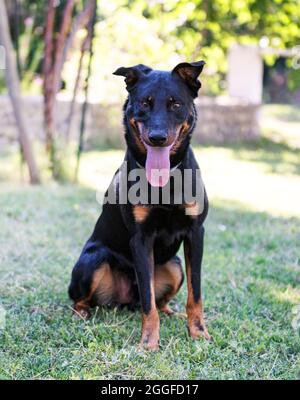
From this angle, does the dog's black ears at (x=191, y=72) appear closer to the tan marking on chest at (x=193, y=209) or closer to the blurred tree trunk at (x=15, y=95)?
the tan marking on chest at (x=193, y=209)

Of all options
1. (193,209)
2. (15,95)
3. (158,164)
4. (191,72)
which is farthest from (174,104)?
(15,95)

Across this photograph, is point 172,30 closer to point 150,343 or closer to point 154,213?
point 154,213

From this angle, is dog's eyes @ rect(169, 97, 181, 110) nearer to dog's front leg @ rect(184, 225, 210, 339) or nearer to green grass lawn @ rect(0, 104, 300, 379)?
dog's front leg @ rect(184, 225, 210, 339)

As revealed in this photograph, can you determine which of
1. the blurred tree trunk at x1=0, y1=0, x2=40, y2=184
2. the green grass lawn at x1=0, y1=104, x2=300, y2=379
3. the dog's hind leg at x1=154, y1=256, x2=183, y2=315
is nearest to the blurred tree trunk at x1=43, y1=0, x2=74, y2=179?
the blurred tree trunk at x1=0, y1=0, x2=40, y2=184

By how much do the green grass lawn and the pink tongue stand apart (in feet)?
2.93

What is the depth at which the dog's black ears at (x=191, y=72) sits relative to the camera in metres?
3.39

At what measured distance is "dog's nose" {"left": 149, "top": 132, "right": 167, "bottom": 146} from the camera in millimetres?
3217

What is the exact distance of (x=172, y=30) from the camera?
11.2 m

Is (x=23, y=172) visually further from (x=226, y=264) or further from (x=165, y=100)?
(x=165, y=100)

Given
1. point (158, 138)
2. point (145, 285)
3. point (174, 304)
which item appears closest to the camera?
point (158, 138)

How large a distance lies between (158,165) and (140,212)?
Result: 29cm

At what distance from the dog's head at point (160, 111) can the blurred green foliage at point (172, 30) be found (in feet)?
21.1

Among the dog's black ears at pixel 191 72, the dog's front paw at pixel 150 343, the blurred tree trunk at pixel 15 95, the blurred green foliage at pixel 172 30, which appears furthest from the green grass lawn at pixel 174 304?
the blurred green foliage at pixel 172 30

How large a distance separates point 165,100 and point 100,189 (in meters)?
4.56
